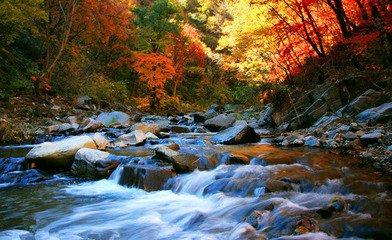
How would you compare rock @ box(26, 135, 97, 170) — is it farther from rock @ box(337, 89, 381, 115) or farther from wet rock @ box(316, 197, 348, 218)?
rock @ box(337, 89, 381, 115)

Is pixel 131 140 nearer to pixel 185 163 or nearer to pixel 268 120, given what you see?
pixel 185 163

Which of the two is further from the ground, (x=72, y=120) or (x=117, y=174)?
(x=72, y=120)

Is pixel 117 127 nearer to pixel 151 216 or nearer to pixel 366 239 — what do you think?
pixel 151 216

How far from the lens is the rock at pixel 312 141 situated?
32.3 ft

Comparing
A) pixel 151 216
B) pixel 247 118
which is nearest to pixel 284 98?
pixel 247 118

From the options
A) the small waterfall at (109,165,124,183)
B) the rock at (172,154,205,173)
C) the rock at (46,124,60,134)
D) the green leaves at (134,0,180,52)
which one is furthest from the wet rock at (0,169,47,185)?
the green leaves at (134,0,180,52)

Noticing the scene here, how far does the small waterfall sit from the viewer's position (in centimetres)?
825

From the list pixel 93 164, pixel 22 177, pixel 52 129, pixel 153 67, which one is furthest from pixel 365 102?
pixel 153 67

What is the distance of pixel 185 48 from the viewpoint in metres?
25.8

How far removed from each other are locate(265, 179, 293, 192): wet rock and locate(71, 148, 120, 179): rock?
386cm

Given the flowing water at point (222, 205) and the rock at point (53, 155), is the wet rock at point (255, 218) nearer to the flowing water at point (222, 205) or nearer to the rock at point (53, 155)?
the flowing water at point (222, 205)

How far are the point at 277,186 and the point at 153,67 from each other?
18.1 m

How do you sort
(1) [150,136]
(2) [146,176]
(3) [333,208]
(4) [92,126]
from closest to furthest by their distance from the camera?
(3) [333,208] → (2) [146,176] → (1) [150,136] → (4) [92,126]

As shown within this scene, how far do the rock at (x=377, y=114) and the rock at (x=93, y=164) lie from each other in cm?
627
